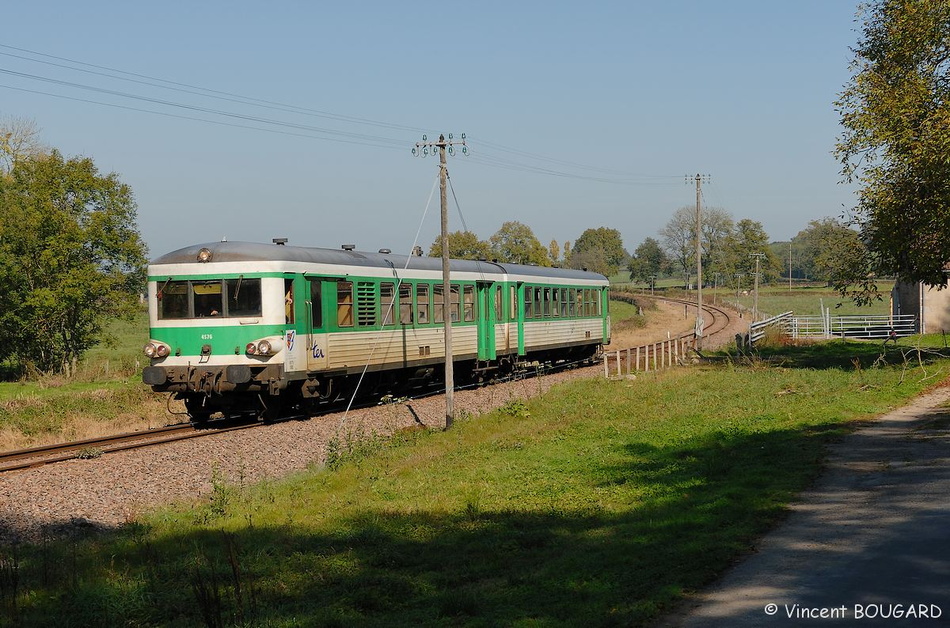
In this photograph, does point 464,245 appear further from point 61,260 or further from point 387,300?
point 387,300

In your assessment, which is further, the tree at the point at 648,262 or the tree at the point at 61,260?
the tree at the point at 648,262

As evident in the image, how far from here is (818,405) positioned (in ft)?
61.9

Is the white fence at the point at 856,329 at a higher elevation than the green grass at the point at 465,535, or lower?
higher

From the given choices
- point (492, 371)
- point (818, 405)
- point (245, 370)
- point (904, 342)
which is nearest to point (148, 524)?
point (245, 370)

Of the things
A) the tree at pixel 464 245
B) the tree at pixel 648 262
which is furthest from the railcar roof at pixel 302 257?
the tree at pixel 648 262

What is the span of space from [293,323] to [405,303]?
4.67 metres

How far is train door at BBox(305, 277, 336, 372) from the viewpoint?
1948 cm

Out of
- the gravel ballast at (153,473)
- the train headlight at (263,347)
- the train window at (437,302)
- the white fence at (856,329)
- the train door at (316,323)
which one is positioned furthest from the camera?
the white fence at (856,329)

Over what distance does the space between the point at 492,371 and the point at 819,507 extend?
62.7 feet

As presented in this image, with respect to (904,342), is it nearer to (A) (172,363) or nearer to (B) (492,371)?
(B) (492,371)

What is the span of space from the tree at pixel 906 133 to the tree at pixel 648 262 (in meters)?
109

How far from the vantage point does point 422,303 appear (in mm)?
23906

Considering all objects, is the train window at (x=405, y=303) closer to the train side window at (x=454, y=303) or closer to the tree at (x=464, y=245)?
the train side window at (x=454, y=303)

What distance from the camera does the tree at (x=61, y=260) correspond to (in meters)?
36.0
